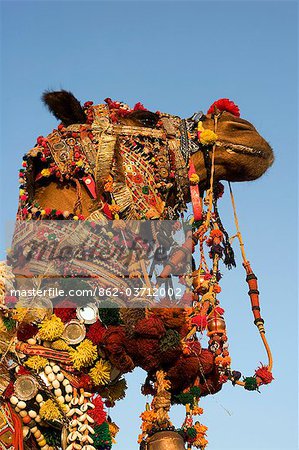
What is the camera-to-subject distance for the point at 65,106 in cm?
664

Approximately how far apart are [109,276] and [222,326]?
0.81 meters

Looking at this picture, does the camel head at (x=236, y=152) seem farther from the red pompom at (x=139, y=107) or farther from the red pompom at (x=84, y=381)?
the red pompom at (x=84, y=381)

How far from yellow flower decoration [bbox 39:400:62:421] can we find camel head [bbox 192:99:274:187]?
191 centimetres

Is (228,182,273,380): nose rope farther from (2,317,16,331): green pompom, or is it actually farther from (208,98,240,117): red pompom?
(2,317,16,331): green pompom

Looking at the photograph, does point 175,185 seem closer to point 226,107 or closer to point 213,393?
point 226,107

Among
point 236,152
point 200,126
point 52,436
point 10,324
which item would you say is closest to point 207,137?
point 200,126

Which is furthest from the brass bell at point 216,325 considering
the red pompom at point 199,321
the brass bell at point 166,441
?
the brass bell at point 166,441

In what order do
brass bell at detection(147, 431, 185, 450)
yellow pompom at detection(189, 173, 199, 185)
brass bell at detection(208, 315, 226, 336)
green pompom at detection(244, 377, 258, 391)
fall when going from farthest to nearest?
yellow pompom at detection(189, 173, 199, 185)
brass bell at detection(208, 315, 226, 336)
green pompom at detection(244, 377, 258, 391)
brass bell at detection(147, 431, 185, 450)

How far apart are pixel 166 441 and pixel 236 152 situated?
2.06 metres

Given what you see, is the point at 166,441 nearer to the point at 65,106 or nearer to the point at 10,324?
the point at 10,324

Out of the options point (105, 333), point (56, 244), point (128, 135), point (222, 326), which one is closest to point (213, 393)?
point (222, 326)

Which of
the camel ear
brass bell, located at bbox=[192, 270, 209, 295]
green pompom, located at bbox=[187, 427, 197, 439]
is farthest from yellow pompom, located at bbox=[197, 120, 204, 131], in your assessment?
green pompom, located at bbox=[187, 427, 197, 439]

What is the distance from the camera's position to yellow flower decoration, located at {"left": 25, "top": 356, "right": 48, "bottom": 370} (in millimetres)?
5788

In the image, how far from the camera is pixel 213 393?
240 inches
